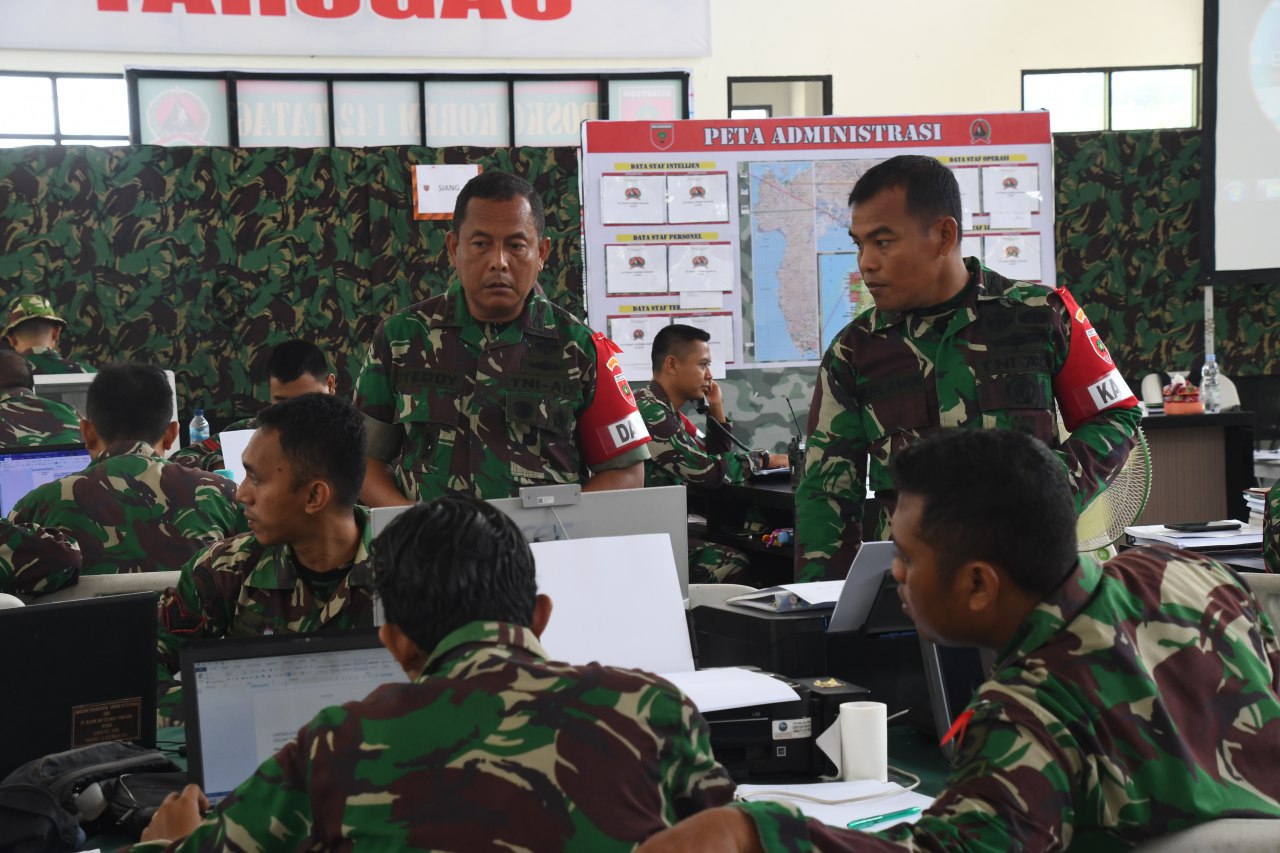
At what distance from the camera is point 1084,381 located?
2.56 m

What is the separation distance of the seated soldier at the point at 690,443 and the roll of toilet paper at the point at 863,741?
9.41 ft

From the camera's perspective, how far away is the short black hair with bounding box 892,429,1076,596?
126cm

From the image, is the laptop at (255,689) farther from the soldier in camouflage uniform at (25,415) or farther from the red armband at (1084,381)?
the soldier in camouflage uniform at (25,415)

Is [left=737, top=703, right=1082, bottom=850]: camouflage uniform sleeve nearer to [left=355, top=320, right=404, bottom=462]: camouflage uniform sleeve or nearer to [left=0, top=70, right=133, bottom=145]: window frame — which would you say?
[left=355, top=320, right=404, bottom=462]: camouflage uniform sleeve

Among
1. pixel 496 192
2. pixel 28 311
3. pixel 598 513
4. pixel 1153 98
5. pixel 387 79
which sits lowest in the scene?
pixel 598 513

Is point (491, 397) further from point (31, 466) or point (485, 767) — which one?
point (31, 466)

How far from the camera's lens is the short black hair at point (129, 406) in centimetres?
325

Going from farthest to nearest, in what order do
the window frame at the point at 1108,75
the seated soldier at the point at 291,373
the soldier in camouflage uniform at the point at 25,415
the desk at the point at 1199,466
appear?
1. the window frame at the point at 1108,75
2. the desk at the point at 1199,466
3. the seated soldier at the point at 291,373
4. the soldier in camouflage uniform at the point at 25,415

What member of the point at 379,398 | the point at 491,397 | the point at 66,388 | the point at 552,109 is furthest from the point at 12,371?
the point at 552,109

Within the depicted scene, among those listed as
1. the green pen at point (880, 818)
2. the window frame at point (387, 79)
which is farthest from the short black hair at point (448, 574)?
the window frame at point (387, 79)

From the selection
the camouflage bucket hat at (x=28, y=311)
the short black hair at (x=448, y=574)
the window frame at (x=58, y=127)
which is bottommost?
the short black hair at (x=448, y=574)

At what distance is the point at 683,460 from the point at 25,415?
2.36m

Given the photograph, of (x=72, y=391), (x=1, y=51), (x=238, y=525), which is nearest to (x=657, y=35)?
(x=1, y=51)

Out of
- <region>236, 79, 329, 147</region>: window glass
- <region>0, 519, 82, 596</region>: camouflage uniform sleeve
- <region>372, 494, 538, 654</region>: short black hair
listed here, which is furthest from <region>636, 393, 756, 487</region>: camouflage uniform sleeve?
<region>236, 79, 329, 147</region>: window glass
